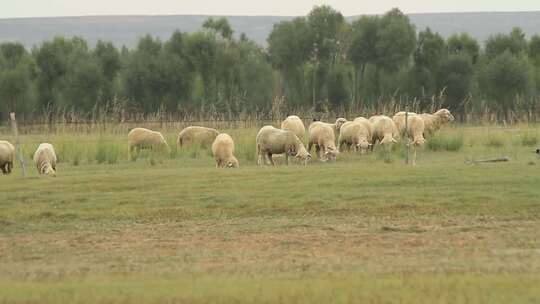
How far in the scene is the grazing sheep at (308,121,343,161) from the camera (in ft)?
100

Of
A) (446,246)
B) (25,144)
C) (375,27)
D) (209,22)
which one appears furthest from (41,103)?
(446,246)

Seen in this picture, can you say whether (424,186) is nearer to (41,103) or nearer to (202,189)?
(202,189)

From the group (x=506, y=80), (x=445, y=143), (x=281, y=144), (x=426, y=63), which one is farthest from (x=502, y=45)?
(x=281, y=144)

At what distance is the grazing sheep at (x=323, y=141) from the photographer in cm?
3056

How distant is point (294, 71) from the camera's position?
67875mm

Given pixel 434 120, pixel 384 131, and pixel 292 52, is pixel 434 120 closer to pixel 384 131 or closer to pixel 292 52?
pixel 384 131

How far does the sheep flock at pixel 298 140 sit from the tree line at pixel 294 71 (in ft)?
76.5

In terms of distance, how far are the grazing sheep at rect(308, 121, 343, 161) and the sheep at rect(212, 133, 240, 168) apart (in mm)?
2910

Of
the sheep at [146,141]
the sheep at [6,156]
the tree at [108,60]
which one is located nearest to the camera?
the sheep at [6,156]

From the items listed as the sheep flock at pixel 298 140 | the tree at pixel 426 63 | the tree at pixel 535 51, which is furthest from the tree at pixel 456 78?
the sheep flock at pixel 298 140

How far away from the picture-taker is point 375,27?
64875mm

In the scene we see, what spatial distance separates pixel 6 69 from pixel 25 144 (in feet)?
86.2

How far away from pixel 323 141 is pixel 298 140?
6.89 ft

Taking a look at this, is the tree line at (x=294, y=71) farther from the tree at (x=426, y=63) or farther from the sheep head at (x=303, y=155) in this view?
the sheep head at (x=303, y=155)
